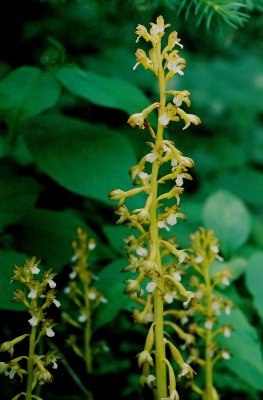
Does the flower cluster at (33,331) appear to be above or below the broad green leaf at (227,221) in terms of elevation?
above

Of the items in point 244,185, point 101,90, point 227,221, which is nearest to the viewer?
point 101,90

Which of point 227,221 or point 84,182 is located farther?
point 227,221

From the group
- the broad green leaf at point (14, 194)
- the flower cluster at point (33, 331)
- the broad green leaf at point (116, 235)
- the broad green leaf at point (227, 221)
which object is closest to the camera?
the flower cluster at point (33, 331)

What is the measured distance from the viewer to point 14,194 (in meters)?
1.29

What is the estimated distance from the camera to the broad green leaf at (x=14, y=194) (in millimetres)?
1229

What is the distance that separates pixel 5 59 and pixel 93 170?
0.88m

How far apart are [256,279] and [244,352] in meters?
0.27

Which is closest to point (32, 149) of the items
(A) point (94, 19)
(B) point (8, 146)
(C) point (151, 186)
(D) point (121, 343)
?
(B) point (8, 146)

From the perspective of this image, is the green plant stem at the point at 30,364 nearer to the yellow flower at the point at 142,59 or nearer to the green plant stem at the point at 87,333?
the green plant stem at the point at 87,333

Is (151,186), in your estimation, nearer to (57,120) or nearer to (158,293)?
(158,293)

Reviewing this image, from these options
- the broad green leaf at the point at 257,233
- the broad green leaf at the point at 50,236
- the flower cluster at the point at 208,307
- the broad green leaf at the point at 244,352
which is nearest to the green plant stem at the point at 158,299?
the flower cluster at the point at 208,307

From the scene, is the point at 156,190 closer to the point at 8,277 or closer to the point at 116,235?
the point at 8,277

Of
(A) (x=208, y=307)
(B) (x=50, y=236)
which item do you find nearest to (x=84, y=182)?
(B) (x=50, y=236)

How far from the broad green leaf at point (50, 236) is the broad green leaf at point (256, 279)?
1.63 feet
